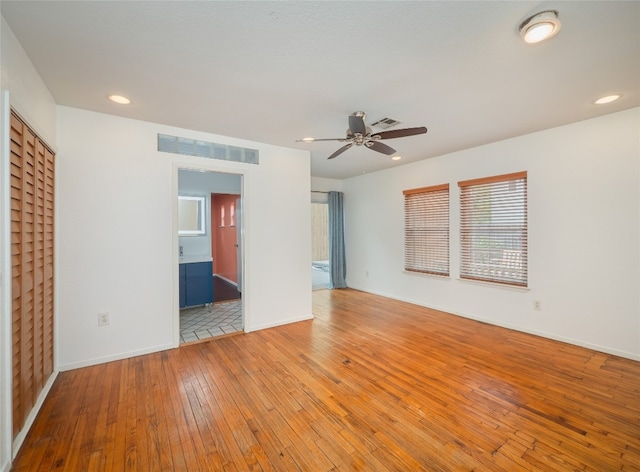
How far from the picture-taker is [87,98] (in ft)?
8.36

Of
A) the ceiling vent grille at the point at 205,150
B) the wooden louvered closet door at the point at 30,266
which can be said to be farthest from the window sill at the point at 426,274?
the wooden louvered closet door at the point at 30,266

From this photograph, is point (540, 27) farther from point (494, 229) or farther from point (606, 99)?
point (494, 229)

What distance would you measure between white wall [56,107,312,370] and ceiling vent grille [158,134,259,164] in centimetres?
6

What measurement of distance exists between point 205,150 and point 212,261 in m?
2.01

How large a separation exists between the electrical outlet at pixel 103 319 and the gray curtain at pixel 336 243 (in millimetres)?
4267

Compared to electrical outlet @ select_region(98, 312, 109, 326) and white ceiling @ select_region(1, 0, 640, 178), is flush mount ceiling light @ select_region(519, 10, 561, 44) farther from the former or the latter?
electrical outlet @ select_region(98, 312, 109, 326)

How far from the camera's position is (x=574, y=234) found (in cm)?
326

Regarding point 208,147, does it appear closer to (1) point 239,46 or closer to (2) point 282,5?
(1) point 239,46

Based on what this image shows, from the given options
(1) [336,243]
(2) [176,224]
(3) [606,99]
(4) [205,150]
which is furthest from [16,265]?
(1) [336,243]

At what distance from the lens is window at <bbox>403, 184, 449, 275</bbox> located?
15.2 feet

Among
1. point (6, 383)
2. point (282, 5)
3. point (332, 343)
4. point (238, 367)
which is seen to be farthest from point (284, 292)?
point (282, 5)

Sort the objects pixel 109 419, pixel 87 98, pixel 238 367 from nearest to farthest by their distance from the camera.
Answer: pixel 109 419
pixel 87 98
pixel 238 367

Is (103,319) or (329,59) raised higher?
(329,59)

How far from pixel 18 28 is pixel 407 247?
5.08 metres
